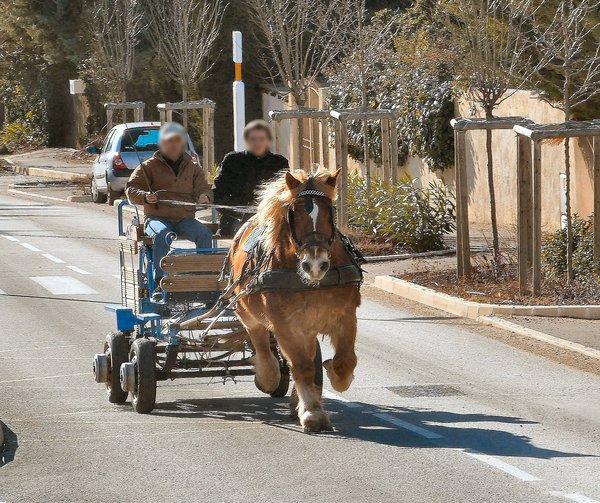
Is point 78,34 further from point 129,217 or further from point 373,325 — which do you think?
point 373,325

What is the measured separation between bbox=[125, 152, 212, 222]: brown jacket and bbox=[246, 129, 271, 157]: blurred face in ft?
1.65

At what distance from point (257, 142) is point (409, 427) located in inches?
122

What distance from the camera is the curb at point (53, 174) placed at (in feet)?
132

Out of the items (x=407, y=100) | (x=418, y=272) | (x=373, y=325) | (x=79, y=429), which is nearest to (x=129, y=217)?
(x=407, y=100)

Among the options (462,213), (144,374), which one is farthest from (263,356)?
(462,213)

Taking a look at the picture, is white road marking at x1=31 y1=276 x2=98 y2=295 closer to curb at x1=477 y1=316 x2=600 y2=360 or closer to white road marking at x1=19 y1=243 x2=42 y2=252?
white road marking at x1=19 y1=243 x2=42 y2=252

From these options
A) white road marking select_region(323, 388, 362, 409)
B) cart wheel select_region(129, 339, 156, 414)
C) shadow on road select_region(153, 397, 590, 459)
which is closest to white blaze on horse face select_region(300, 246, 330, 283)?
shadow on road select_region(153, 397, 590, 459)

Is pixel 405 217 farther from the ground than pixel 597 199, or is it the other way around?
pixel 597 199

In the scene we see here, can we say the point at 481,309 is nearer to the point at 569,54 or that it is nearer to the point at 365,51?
the point at 569,54

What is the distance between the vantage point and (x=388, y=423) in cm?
968

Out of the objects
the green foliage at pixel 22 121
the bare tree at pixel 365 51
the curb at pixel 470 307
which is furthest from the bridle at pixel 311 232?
the green foliage at pixel 22 121

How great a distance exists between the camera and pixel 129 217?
93.8 feet

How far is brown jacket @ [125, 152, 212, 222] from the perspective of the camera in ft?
36.7

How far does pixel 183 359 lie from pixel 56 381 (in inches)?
76.7
